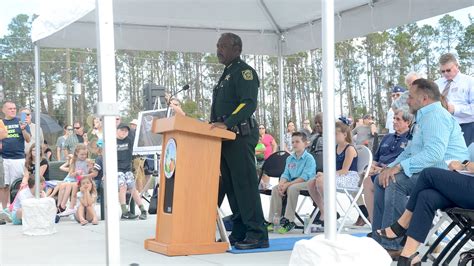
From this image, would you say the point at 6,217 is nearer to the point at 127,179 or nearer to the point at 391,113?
the point at 127,179

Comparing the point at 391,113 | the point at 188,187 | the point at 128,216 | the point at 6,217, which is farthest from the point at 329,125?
the point at 6,217

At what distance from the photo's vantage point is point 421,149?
4094 millimetres

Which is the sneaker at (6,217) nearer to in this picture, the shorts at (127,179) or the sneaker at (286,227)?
the shorts at (127,179)

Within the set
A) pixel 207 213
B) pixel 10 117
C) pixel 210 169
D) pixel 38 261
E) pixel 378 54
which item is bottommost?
pixel 38 261

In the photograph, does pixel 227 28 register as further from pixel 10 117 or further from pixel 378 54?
pixel 378 54

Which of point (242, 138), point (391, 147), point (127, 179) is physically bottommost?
point (127, 179)

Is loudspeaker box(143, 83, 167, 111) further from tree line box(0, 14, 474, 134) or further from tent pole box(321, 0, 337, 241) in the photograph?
Result: tent pole box(321, 0, 337, 241)

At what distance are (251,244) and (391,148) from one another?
4.97 feet

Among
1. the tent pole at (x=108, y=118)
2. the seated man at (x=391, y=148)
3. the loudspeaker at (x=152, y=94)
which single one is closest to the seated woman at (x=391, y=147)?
the seated man at (x=391, y=148)

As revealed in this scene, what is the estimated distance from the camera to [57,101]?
2247 cm

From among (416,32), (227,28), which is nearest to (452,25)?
(416,32)

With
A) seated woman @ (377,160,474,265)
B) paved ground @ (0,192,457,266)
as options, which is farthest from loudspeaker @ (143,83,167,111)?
seated woman @ (377,160,474,265)

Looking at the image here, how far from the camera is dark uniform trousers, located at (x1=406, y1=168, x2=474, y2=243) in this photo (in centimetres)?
352

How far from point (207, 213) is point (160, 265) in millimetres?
612
